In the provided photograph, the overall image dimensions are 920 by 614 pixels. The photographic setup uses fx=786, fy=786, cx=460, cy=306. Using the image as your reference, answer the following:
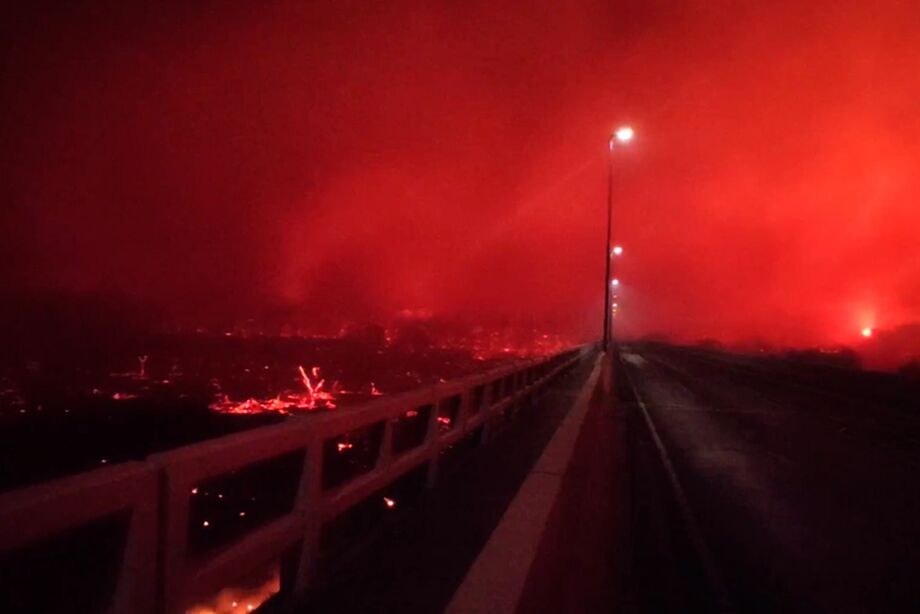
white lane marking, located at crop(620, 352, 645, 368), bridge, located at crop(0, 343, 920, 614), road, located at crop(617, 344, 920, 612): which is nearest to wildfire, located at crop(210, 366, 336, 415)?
bridge, located at crop(0, 343, 920, 614)

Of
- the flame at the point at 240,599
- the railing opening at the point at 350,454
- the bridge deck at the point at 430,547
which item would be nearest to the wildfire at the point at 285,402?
the bridge deck at the point at 430,547

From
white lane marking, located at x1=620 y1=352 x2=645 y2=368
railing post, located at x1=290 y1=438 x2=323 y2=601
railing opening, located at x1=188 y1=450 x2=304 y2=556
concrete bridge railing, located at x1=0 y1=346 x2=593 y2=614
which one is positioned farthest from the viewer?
white lane marking, located at x1=620 y1=352 x2=645 y2=368

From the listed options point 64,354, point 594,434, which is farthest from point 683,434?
point 64,354

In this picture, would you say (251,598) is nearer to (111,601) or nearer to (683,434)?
(111,601)

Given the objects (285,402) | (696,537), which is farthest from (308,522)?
(285,402)

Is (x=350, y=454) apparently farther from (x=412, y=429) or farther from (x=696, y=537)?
(x=696, y=537)

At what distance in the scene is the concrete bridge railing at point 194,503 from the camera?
9.23 ft

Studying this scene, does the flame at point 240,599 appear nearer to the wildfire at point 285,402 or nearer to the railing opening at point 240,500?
the railing opening at point 240,500

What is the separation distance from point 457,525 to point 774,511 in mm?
5068

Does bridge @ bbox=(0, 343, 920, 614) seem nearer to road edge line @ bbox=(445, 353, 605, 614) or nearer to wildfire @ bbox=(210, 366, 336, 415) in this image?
road edge line @ bbox=(445, 353, 605, 614)

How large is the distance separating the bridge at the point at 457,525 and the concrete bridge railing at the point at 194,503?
11 mm

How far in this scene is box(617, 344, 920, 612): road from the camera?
21.5 feet

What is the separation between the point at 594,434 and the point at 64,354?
920 inches

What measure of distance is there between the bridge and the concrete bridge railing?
1 centimetres
